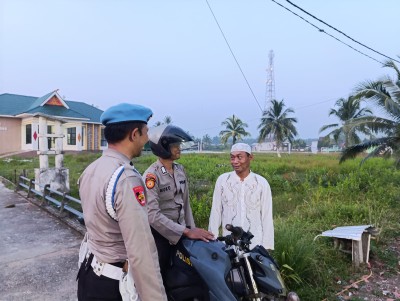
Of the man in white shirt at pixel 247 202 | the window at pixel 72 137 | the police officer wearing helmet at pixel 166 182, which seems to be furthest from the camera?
the window at pixel 72 137

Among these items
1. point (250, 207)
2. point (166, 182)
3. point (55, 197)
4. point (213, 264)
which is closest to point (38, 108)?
point (55, 197)

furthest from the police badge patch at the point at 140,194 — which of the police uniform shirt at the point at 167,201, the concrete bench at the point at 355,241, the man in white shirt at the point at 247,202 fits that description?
the concrete bench at the point at 355,241

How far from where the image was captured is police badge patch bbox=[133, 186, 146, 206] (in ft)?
5.10

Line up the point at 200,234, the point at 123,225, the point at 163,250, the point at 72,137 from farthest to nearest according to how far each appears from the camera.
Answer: the point at 72,137 < the point at 163,250 < the point at 200,234 < the point at 123,225

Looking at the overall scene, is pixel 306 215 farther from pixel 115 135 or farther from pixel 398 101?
pixel 115 135

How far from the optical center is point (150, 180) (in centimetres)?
248

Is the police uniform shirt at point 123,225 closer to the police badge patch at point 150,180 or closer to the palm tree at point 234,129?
the police badge patch at point 150,180

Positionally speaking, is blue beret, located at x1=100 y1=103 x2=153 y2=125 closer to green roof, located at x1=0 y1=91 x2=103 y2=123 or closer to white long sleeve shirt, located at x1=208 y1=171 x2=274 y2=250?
white long sleeve shirt, located at x1=208 y1=171 x2=274 y2=250

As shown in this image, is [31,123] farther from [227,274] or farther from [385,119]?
[227,274]

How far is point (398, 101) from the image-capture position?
10.1m

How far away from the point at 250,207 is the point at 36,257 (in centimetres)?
351

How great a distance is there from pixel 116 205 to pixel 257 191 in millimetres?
1822

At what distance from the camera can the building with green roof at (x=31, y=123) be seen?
79.3 ft

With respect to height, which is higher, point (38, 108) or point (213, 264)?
point (38, 108)
